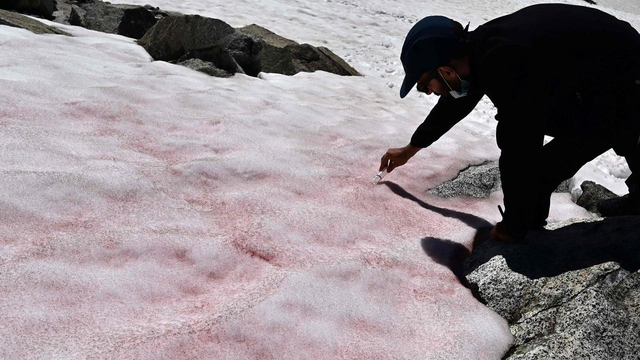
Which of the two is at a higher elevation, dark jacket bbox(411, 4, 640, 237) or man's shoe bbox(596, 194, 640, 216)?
dark jacket bbox(411, 4, 640, 237)

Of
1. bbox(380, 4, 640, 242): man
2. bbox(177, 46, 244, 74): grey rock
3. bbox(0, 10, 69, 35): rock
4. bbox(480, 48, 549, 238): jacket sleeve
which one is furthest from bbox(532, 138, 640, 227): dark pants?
bbox(0, 10, 69, 35): rock

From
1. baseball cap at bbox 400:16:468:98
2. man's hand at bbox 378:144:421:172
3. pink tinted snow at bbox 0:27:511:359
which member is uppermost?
baseball cap at bbox 400:16:468:98

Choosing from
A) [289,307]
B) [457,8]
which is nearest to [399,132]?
[289,307]

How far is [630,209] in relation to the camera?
3596mm

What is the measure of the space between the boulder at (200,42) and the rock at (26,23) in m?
1.07

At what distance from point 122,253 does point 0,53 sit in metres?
3.46

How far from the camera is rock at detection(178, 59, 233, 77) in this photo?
6.26 m

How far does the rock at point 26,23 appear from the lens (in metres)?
6.41

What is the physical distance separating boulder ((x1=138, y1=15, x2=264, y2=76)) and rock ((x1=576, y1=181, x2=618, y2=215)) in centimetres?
383

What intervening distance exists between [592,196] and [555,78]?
5.69 feet

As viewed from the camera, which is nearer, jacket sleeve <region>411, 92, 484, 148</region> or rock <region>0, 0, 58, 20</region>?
jacket sleeve <region>411, 92, 484, 148</region>

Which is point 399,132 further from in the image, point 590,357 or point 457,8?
point 457,8

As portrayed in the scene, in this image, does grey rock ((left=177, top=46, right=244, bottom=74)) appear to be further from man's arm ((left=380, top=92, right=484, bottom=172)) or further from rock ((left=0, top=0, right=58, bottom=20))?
man's arm ((left=380, top=92, right=484, bottom=172))

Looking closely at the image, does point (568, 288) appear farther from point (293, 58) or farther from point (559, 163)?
point (293, 58)
